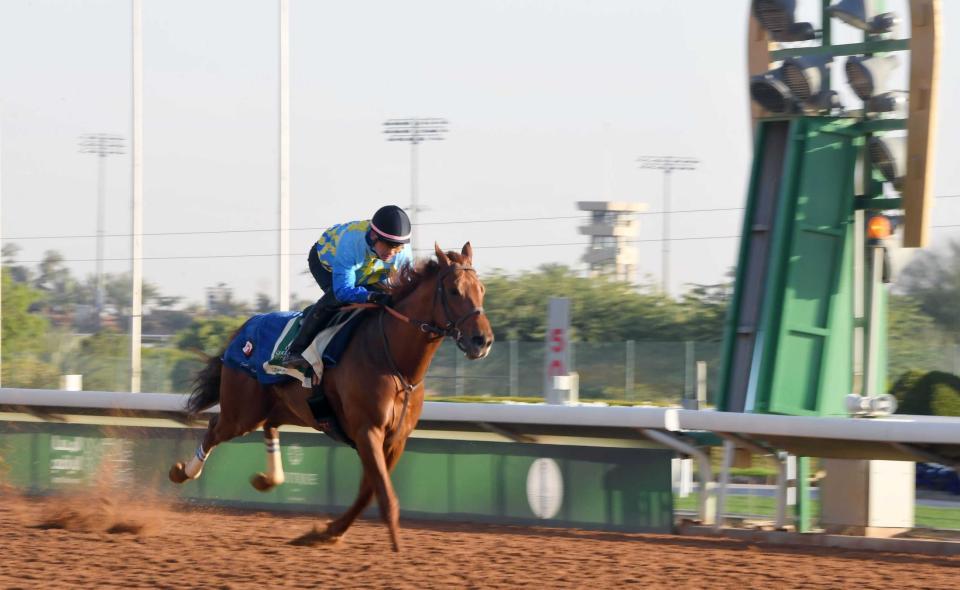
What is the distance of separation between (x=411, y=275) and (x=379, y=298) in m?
0.24

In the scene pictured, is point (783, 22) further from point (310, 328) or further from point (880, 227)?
point (310, 328)

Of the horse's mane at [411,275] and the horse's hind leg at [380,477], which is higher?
the horse's mane at [411,275]

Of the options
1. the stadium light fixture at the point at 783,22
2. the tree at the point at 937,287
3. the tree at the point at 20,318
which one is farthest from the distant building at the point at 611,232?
the stadium light fixture at the point at 783,22

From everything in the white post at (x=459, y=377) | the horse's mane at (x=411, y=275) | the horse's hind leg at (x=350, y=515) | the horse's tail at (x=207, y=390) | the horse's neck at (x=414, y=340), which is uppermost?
the horse's mane at (x=411, y=275)

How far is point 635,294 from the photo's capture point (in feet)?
129

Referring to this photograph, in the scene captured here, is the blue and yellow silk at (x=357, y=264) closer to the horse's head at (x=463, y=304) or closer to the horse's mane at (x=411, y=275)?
the horse's mane at (x=411, y=275)

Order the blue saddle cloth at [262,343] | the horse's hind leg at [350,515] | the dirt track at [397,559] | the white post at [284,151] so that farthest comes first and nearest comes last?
the white post at [284,151], the blue saddle cloth at [262,343], the horse's hind leg at [350,515], the dirt track at [397,559]

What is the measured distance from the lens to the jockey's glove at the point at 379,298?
679 centimetres

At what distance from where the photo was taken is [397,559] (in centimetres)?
642

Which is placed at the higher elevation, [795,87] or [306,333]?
[795,87]

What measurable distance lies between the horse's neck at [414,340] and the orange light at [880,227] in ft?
12.3

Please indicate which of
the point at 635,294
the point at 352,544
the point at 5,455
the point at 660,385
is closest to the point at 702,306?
the point at 635,294

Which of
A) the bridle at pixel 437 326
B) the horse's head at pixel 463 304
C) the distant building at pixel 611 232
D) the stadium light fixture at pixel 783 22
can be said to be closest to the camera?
the horse's head at pixel 463 304

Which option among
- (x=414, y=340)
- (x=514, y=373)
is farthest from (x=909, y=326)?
(x=414, y=340)
